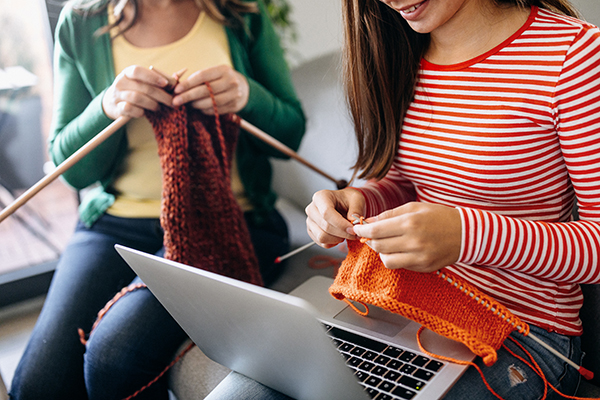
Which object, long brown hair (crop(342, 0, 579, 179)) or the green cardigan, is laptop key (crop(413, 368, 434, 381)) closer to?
long brown hair (crop(342, 0, 579, 179))

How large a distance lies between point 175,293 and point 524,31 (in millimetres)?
626

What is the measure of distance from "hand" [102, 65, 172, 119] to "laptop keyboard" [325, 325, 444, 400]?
1.91 feet

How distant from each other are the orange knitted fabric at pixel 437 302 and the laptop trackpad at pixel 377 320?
90 mm

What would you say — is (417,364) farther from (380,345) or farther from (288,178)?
(288,178)

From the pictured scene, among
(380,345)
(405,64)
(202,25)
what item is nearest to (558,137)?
(405,64)

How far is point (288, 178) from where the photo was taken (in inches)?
59.7

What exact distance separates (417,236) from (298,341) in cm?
19

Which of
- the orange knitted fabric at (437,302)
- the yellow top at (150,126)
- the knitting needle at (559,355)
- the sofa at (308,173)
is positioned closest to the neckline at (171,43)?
the yellow top at (150,126)

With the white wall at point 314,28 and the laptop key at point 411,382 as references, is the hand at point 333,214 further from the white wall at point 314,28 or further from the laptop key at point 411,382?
the white wall at point 314,28

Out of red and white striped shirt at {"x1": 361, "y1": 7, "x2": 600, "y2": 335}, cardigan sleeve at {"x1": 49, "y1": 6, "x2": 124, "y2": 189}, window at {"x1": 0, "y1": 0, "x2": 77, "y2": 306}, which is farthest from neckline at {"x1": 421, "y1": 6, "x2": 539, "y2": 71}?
window at {"x1": 0, "y1": 0, "x2": 77, "y2": 306}

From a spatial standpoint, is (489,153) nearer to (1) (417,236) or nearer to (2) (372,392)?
(1) (417,236)

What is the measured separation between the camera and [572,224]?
64 centimetres

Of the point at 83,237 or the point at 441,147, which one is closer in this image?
the point at 441,147

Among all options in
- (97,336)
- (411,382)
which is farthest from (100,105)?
(411,382)
